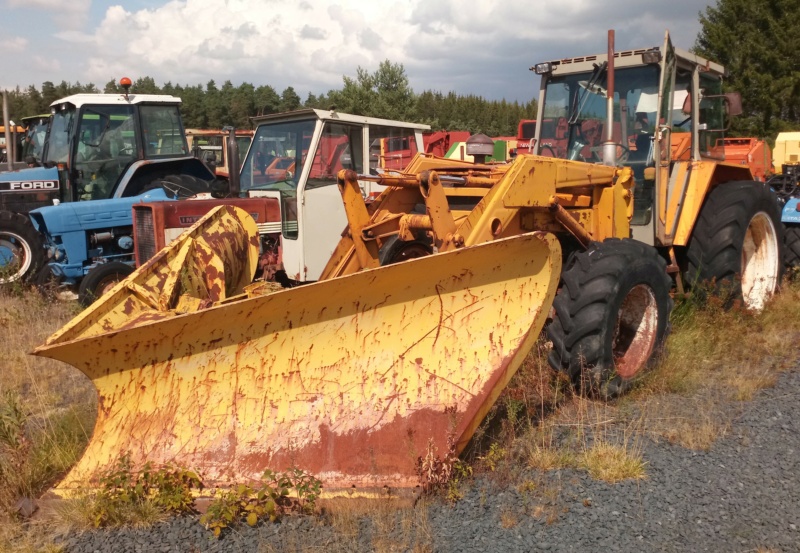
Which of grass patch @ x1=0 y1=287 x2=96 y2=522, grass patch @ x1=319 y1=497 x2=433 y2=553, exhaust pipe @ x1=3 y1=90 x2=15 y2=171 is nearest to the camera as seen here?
grass patch @ x1=319 y1=497 x2=433 y2=553

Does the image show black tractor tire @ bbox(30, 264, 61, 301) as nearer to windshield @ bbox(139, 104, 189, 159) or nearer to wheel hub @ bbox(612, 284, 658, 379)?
windshield @ bbox(139, 104, 189, 159)

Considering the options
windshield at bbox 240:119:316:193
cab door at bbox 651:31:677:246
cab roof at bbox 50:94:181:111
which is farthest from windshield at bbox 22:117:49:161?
cab door at bbox 651:31:677:246

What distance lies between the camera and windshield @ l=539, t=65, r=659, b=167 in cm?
572

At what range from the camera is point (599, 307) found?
427cm

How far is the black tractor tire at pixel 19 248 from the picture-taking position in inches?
355

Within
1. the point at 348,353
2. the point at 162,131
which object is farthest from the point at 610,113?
the point at 162,131

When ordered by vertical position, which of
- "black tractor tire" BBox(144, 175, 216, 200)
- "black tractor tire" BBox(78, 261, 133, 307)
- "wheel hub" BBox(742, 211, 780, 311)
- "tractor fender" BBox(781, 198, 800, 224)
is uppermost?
"black tractor tire" BBox(144, 175, 216, 200)

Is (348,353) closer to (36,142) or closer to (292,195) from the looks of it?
(292,195)

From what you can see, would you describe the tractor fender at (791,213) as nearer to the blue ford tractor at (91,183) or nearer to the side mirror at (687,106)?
the side mirror at (687,106)

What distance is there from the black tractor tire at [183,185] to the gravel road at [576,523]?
6.96 metres

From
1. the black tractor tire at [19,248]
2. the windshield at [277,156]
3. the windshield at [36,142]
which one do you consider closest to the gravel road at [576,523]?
the windshield at [277,156]

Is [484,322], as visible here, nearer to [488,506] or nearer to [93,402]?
[488,506]

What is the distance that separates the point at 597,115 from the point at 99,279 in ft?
18.8

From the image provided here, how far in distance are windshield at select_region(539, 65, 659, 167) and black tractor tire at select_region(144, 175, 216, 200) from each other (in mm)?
5220
